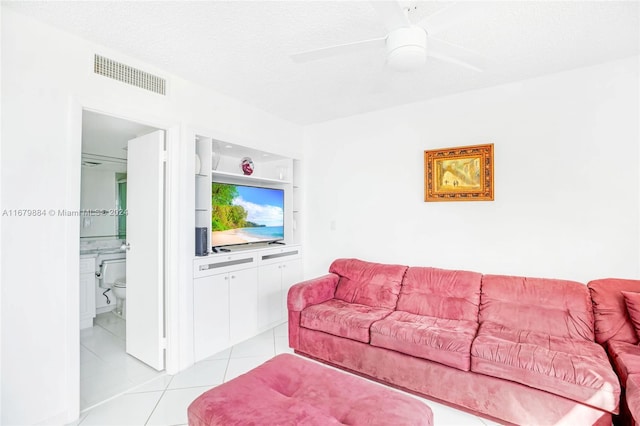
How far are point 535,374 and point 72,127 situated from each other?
10.5ft

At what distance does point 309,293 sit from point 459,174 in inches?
72.5

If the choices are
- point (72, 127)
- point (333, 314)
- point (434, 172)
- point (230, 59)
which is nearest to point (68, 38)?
point (72, 127)

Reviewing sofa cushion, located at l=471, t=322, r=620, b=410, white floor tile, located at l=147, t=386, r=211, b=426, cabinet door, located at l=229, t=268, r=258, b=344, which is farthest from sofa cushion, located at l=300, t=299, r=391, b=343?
white floor tile, located at l=147, t=386, r=211, b=426

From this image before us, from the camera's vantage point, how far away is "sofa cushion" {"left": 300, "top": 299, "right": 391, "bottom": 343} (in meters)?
2.42

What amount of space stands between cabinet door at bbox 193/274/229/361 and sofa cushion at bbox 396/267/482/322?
5.40 ft

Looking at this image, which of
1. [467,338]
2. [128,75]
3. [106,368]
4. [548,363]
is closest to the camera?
[548,363]

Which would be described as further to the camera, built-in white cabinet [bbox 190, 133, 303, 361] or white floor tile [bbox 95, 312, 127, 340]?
white floor tile [bbox 95, 312, 127, 340]

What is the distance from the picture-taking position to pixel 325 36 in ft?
6.48

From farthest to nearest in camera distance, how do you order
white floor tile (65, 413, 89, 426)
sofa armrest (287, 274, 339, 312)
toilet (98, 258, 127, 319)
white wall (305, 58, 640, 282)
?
toilet (98, 258, 127, 319), sofa armrest (287, 274, 339, 312), white wall (305, 58, 640, 282), white floor tile (65, 413, 89, 426)

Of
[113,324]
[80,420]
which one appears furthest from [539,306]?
[113,324]

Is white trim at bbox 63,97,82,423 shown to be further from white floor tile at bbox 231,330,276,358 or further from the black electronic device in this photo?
white floor tile at bbox 231,330,276,358

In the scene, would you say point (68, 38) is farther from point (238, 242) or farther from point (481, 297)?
point (481, 297)

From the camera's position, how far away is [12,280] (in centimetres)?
173

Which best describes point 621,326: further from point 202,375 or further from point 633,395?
point 202,375
